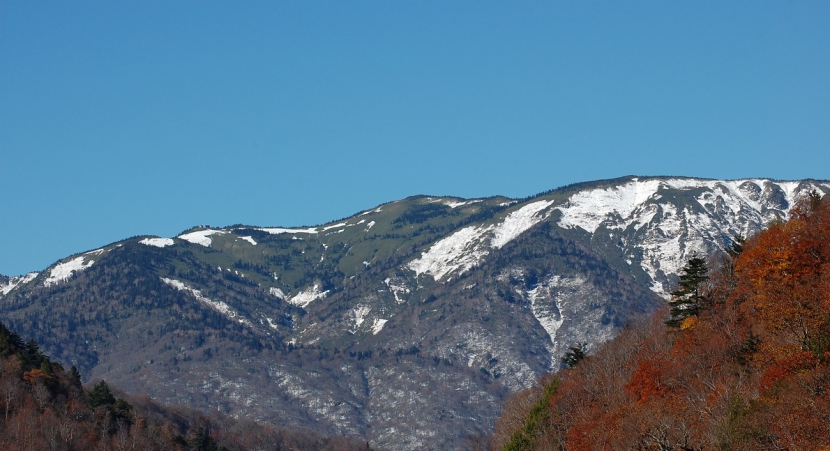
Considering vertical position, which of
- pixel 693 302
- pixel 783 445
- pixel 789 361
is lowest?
pixel 783 445

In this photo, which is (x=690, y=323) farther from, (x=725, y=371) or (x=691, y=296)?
(x=725, y=371)

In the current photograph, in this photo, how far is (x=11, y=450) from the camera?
16438cm

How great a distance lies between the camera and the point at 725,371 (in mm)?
105188

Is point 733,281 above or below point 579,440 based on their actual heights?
above

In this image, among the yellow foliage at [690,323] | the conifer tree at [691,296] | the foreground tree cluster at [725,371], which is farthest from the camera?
the conifer tree at [691,296]

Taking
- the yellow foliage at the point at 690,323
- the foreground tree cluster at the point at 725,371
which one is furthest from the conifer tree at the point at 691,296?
the yellow foliage at the point at 690,323

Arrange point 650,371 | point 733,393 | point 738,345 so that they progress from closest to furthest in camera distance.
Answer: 1. point 733,393
2. point 738,345
3. point 650,371

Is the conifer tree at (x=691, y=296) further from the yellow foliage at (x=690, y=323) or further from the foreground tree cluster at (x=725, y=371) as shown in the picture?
the yellow foliage at (x=690, y=323)

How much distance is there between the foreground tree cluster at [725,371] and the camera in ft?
258

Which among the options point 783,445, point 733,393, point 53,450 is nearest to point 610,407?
point 733,393

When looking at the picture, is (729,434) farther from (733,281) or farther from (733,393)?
(733,281)

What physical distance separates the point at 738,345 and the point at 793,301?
1573 centimetres

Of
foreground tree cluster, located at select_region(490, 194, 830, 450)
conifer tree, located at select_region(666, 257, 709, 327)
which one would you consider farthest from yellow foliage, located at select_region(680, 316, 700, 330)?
conifer tree, located at select_region(666, 257, 709, 327)

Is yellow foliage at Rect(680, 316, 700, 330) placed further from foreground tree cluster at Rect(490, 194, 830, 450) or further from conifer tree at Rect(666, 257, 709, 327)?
conifer tree at Rect(666, 257, 709, 327)
